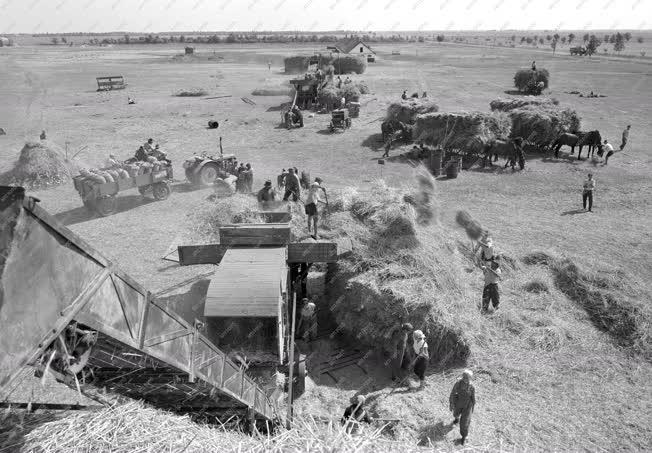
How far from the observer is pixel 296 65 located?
60812 mm

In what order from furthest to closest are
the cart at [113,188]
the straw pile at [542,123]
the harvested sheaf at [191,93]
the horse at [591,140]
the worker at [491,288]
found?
the harvested sheaf at [191,93]
the straw pile at [542,123]
the horse at [591,140]
the cart at [113,188]
the worker at [491,288]

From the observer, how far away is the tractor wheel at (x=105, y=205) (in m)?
14.4

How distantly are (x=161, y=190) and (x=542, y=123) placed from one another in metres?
17.9

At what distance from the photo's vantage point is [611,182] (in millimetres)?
18156

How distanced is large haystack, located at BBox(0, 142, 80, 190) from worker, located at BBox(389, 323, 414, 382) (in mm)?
15509

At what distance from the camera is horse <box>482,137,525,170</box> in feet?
65.5

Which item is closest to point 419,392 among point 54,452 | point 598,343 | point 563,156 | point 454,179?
point 598,343

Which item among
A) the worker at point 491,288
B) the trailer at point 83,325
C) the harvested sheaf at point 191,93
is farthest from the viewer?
the harvested sheaf at point 191,93

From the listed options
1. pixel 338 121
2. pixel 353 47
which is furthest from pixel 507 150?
pixel 353 47

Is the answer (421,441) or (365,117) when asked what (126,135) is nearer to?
(365,117)

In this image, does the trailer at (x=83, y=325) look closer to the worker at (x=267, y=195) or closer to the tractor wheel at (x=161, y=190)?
the worker at (x=267, y=195)

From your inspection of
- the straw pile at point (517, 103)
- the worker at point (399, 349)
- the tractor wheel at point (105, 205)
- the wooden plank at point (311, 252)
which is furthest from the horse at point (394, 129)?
the worker at point (399, 349)

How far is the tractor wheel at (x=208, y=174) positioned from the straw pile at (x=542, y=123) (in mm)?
15043

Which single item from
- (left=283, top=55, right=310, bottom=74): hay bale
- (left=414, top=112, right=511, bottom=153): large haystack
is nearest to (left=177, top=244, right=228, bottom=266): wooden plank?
(left=414, top=112, right=511, bottom=153): large haystack
